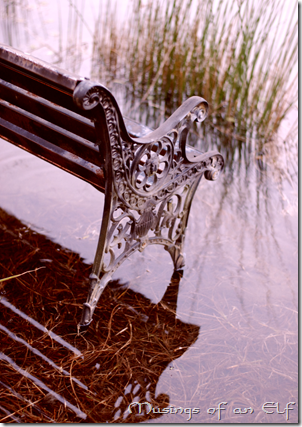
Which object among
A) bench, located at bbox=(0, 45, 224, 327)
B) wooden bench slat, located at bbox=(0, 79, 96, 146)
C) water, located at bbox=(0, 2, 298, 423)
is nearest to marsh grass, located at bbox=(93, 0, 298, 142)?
water, located at bbox=(0, 2, 298, 423)

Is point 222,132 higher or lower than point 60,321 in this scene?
higher

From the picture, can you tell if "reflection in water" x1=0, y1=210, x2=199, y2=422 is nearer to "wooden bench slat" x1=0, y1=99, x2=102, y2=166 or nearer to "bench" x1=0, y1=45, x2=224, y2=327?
"bench" x1=0, y1=45, x2=224, y2=327

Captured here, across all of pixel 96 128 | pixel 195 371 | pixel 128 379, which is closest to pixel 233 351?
pixel 195 371

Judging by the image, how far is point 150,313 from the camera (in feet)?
6.34

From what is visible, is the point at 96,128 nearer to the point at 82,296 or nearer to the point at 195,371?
the point at 82,296

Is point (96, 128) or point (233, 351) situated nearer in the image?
point (96, 128)

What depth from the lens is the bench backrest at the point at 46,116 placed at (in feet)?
4.07

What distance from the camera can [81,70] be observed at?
405 centimetres

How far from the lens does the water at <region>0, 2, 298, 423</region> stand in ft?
5.15

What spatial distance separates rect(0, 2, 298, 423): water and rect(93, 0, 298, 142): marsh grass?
0.87m

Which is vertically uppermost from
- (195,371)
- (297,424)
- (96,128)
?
(96,128)

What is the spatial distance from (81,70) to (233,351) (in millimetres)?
3153

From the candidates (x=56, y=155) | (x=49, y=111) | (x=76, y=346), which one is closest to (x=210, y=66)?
Answer: (x=56, y=155)

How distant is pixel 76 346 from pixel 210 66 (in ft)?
8.00
